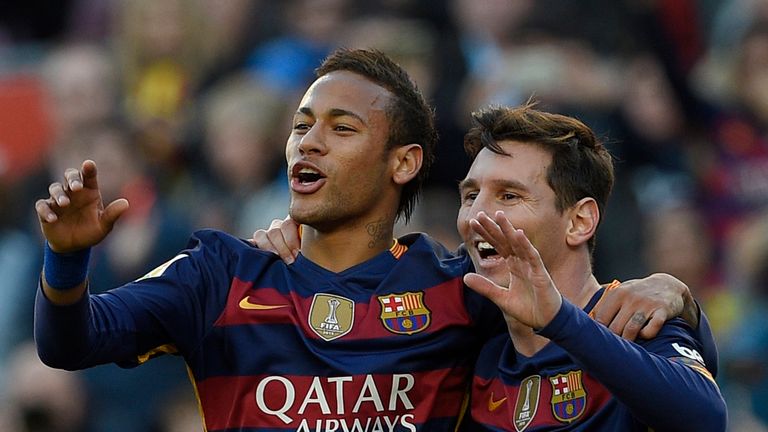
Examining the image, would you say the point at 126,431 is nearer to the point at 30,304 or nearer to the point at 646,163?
the point at 30,304

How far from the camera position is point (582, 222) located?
14.6 feet

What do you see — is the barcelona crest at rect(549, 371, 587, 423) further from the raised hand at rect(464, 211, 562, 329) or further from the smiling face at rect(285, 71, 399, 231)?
the smiling face at rect(285, 71, 399, 231)

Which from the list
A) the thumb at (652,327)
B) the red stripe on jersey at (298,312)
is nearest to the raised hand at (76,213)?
the red stripe on jersey at (298,312)

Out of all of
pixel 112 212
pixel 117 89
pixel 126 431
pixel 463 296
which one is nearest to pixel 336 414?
pixel 463 296

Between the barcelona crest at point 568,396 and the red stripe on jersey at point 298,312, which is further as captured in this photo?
the red stripe on jersey at point 298,312

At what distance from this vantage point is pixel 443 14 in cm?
845

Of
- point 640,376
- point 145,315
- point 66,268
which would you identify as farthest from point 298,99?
point 640,376

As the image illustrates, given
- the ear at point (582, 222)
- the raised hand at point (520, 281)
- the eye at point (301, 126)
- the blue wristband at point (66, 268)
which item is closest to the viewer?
the raised hand at point (520, 281)

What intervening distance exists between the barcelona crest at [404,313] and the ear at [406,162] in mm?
426

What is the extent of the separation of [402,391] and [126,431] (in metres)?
3.47

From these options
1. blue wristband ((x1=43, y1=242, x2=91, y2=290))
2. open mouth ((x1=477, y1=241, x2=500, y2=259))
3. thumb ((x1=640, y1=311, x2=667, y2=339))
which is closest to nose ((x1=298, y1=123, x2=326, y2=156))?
open mouth ((x1=477, y1=241, x2=500, y2=259))

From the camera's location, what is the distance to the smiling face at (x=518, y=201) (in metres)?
A: 4.33

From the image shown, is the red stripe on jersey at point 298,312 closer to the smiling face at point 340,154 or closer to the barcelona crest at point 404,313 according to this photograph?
the barcelona crest at point 404,313

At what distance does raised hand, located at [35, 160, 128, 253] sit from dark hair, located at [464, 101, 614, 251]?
4.16 feet
